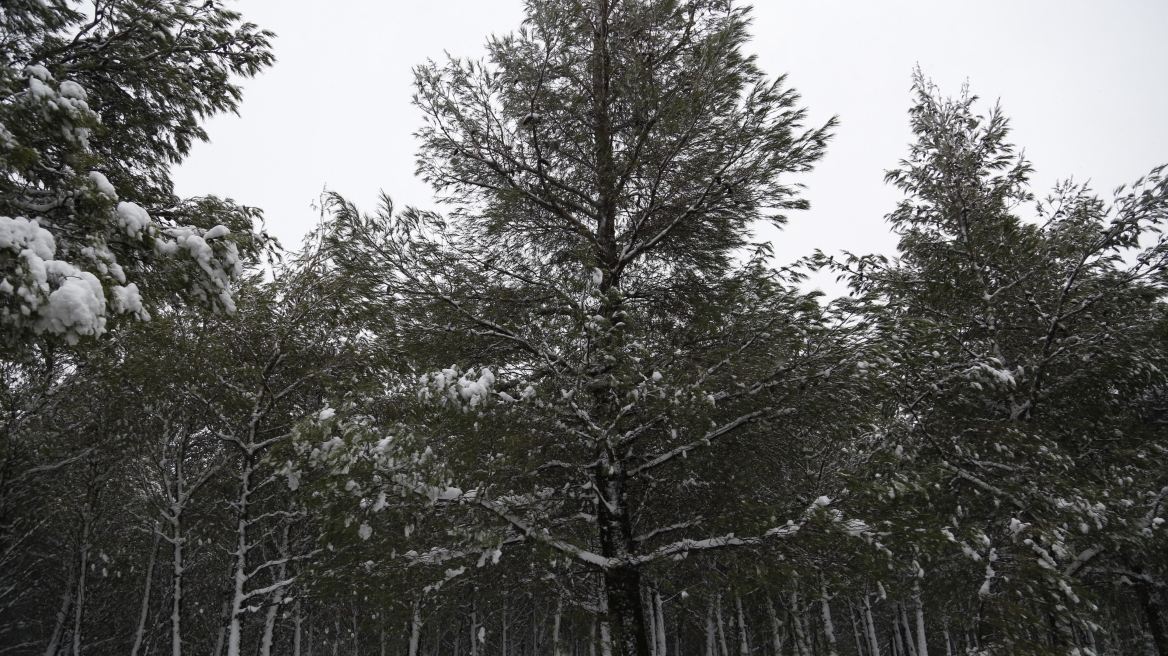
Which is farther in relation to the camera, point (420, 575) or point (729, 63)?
point (729, 63)

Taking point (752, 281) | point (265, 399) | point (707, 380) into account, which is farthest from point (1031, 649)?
point (265, 399)

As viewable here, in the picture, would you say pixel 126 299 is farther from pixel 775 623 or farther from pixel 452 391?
pixel 775 623

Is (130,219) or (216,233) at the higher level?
(216,233)

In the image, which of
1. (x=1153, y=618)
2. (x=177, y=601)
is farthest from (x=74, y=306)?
(x=1153, y=618)

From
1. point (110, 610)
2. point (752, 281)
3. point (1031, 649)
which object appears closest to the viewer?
point (1031, 649)

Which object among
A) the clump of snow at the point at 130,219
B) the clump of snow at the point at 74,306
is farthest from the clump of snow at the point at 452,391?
the clump of snow at the point at 130,219

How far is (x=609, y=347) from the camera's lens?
5312 millimetres

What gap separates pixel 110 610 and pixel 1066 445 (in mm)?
31265

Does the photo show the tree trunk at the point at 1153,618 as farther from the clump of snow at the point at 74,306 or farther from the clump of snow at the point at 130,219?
the clump of snow at the point at 130,219

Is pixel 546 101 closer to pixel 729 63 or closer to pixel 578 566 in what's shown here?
pixel 729 63

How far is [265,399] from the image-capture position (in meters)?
9.73

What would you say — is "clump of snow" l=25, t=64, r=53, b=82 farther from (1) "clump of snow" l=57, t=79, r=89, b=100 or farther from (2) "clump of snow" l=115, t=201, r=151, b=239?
(2) "clump of snow" l=115, t=201, r=151, b=239

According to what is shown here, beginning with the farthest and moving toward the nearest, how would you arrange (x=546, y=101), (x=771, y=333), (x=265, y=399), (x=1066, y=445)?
(x=265, y=399)
(x=1066, y=445)
(x=546, y=101)
(x=771, y=333)

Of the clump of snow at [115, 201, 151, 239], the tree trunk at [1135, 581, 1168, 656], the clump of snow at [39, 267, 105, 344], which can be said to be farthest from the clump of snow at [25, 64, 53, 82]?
the tree trunk at [1135, 581, 1168, 656]
